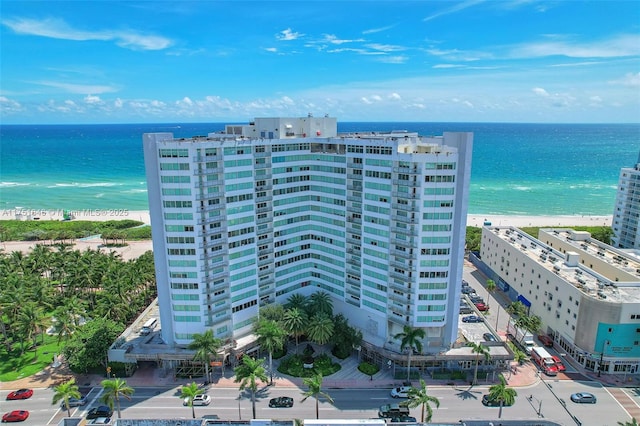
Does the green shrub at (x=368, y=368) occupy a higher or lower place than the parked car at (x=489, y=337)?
lower

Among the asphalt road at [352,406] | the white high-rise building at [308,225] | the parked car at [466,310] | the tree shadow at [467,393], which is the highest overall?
the white high-rise building at [308,225]

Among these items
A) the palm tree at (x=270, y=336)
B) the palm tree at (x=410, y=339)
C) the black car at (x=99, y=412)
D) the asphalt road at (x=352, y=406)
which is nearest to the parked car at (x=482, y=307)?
the asphalt road at (x=352, y=406)

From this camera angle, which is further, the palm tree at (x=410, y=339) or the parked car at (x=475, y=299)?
the parked car at (x=475, y=299)

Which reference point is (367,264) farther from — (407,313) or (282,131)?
(282,131)

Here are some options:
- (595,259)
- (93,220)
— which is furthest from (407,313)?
(93,220)

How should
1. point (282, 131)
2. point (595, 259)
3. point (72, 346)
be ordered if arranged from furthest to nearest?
point (595, 259) → point (282, 131) → point (72, 346)

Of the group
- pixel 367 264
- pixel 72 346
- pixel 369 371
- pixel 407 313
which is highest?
pixel 367 264

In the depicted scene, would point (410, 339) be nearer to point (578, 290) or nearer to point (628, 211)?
point (578, 290)

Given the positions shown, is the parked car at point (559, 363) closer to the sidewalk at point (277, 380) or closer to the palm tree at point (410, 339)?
the sidewalk at point (277, 380)
